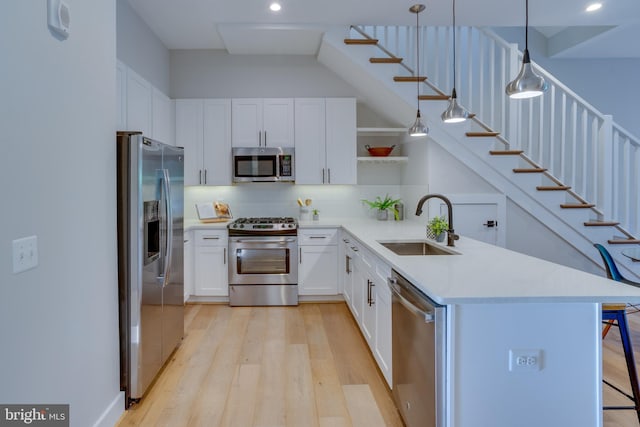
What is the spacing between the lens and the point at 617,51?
4941 millimetres

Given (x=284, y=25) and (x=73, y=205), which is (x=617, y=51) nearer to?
(x=284, y=25)

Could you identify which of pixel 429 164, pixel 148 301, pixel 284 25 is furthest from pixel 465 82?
pixel 148 301

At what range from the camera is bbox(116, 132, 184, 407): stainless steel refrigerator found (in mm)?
2270

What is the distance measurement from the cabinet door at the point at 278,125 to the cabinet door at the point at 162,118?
1075 millimetres

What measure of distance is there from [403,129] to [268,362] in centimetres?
300

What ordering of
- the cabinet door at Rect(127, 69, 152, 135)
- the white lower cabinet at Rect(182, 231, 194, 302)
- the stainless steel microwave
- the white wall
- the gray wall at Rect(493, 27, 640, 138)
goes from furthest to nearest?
the gray wall at Rect(493, 27, 640, 138), the stainless steel microwave, the white lower cabinet at Rect(182, 231, 194, 302), the cabinet door at Rect(127, 69, 152, 135), the white wall

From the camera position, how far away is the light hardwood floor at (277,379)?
7.27 feet

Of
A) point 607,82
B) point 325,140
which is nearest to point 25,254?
point 325,140

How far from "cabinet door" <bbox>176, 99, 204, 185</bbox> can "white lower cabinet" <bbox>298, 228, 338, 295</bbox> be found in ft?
4.81

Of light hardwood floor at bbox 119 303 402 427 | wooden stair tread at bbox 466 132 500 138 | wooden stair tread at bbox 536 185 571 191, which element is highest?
wooden stair tread at bbox 466 132 500 138

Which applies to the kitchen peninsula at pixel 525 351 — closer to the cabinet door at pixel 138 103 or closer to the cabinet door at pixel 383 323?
the cabinet door at pixel 383 323

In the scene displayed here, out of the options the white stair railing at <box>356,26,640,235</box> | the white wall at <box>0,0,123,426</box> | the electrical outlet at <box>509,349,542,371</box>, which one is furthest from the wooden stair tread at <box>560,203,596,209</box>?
the white wall at <box>0,0,123,426</box>

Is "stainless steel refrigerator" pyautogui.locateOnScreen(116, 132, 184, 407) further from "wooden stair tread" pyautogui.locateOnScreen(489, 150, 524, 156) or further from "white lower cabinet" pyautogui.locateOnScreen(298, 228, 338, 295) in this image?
→ "wooden stair tread" pyautogui.locateOnScreen(489, 150, 524, 156)

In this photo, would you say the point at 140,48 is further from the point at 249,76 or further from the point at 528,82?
the point at 528,82
